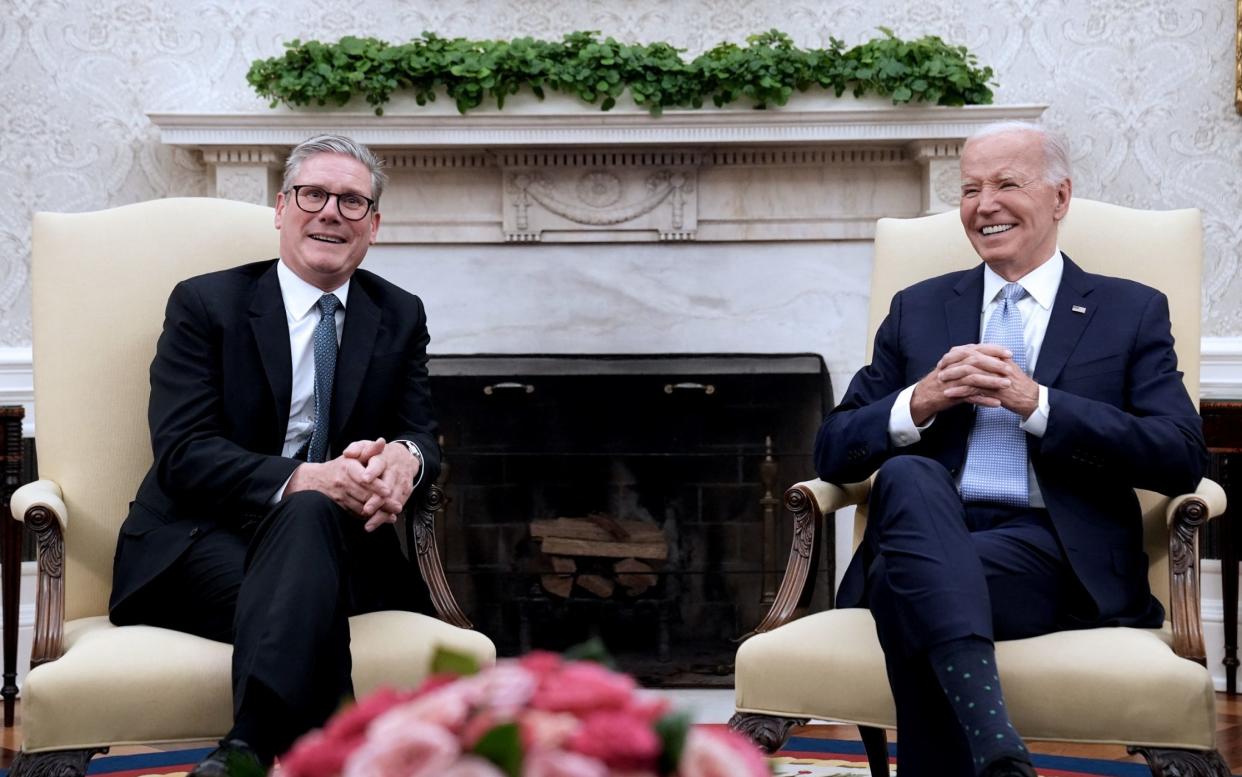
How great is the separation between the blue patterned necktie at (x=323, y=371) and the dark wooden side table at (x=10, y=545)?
1317mm

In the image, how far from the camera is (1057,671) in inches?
74.1

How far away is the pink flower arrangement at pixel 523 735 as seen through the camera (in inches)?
30.5

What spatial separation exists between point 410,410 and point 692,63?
176 centimetres

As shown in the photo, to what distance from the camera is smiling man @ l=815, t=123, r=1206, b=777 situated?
1.89 meters

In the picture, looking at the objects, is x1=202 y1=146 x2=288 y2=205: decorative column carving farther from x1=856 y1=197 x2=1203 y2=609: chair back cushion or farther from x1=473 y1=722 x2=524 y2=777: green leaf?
x1=473 y1=722 x2=524 y2=777: green leaf

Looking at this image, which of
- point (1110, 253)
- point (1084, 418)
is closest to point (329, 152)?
point (1084, 418)

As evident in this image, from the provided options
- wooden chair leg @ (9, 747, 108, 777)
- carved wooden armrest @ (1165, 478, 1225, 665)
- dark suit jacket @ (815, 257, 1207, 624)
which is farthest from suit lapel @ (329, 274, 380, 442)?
carved wooden armrest @ (1165, 478, 1225, 665)

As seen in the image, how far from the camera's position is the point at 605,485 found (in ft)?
13.4

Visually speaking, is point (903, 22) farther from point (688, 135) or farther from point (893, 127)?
point (688, 135)

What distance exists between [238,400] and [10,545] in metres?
1.45

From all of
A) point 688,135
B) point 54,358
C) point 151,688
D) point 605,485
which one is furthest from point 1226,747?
point 54,358

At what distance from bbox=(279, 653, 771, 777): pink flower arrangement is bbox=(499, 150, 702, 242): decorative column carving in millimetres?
3197

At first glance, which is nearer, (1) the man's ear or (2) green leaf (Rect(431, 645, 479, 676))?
(2) green leaf (Rect(431, 645, 479, 676))

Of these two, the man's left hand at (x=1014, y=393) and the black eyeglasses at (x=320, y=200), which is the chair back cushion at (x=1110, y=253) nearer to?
the man's left hand at (x=1014, y=393)
